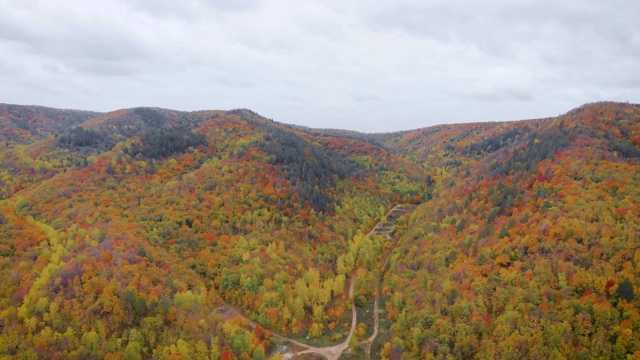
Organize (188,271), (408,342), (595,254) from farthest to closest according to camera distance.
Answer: (188,271)
(408,342)
(595,254)

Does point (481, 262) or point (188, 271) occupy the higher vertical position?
point (481, 262)

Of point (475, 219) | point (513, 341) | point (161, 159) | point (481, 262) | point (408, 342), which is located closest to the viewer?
point (513, 341)

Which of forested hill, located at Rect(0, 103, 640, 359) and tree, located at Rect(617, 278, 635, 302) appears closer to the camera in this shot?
tree, located at Rect(617, 278, 635, 302)

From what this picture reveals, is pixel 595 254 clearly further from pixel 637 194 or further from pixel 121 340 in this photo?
pixel 121 340

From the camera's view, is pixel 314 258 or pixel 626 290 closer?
pixel 626 290

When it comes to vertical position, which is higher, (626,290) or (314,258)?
(626,290)

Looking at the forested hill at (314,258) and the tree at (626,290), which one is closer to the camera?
the tree at (626,290)

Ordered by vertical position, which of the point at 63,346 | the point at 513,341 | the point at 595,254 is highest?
the point at 595,254

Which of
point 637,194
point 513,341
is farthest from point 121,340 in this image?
point 637,194
